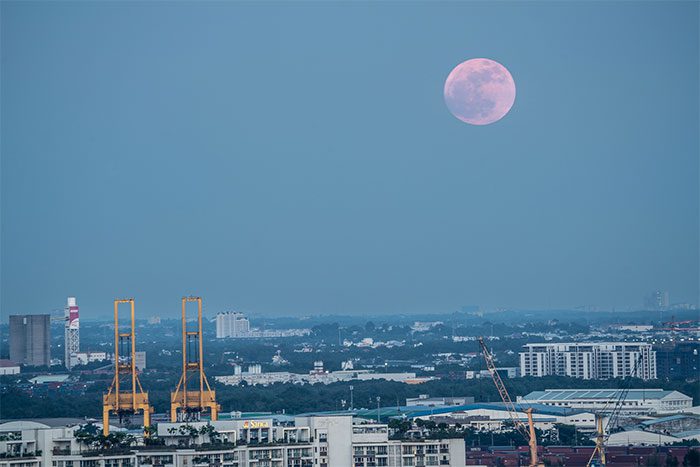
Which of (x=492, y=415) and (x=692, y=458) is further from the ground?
(x=492, y=415)

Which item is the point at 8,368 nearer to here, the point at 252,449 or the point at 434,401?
the point at 434,401

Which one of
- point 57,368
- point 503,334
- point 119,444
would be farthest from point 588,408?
point 503,334

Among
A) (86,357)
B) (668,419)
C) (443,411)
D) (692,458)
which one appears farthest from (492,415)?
(86,357)

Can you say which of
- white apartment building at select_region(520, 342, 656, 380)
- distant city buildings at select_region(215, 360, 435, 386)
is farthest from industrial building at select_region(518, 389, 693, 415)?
white apartment building at select_region(520, 342, 656, 380)

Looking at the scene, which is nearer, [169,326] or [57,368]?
→ [57,368]

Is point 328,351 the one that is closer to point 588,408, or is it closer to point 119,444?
point 588,408

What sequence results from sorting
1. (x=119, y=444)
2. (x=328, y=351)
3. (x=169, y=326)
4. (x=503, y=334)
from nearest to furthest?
(x=119, y=444) < (x=328, y=351) < (x=503, y=334) < (x=169, y=326)

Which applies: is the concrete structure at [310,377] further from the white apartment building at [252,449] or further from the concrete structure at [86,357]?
the white apartment building at [252,449]
